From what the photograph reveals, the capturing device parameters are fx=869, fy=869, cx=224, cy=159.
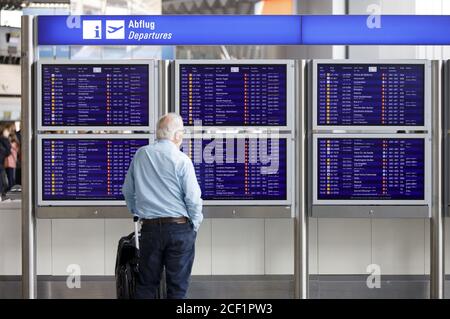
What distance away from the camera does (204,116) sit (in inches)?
281

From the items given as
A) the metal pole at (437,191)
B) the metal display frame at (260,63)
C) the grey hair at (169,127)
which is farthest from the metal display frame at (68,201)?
the metal pole at (437,191)

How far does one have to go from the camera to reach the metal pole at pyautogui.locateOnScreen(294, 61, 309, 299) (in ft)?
23.4

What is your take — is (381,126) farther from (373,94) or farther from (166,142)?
(166,142)

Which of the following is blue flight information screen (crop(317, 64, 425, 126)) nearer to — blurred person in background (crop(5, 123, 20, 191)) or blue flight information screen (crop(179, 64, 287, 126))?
blue flight information screen (crop(179, 64, 287, 126))

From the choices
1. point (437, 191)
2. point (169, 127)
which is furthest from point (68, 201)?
point (437, 191)

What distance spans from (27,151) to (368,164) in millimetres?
2811

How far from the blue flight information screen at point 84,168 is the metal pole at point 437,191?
248cm

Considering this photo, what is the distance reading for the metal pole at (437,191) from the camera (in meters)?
7.14

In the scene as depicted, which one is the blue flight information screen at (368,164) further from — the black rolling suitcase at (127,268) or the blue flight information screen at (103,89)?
the black rolling suitcase at (127,268)

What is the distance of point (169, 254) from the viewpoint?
5977 mm

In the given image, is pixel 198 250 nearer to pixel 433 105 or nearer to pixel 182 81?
pixel 182 81

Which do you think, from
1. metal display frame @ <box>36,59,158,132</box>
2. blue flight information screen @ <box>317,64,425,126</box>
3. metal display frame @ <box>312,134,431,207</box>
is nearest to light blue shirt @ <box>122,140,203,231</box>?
metal display frame @ <box>36,59,158,132</box>

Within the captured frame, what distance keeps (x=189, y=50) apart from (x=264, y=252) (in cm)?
2372

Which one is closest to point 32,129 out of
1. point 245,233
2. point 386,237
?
point 245,233
